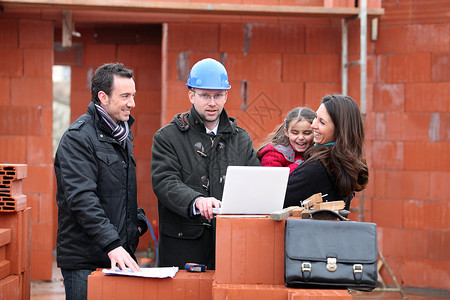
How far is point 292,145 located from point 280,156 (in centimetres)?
13

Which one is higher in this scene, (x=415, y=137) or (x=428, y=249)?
(x=415, y=137)

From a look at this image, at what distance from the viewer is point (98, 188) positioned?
9.66 ft

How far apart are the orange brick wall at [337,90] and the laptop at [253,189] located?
12.3 feet

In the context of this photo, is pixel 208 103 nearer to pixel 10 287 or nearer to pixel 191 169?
pixel 191 169

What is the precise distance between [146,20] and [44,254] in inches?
109

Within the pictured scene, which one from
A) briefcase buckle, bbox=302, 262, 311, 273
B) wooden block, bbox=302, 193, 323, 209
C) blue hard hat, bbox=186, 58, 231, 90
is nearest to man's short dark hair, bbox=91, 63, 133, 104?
blue hard hat, bbox=186, 58, 231, 90

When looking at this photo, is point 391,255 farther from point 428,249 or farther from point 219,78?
point 219,78

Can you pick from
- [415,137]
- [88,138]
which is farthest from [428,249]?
[88,138]

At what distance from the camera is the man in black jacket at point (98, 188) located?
275cm

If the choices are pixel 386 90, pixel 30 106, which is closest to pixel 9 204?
pixel 30 106

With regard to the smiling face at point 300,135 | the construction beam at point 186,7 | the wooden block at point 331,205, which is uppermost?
the construction beam at point 186,7

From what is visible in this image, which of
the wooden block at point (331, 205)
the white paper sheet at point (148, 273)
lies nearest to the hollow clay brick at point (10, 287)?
the white paper sheet at point (148, 273)

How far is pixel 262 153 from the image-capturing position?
3494 mm

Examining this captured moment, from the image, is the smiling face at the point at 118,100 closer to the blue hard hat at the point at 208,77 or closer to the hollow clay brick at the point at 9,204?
the blue hard hat at the point at 208,77
